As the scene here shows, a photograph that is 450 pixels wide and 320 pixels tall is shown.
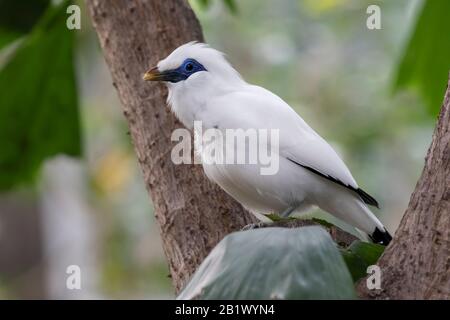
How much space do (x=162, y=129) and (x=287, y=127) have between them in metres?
0.64

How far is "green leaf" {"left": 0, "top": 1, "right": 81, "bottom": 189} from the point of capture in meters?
5.04

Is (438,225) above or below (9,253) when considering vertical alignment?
above

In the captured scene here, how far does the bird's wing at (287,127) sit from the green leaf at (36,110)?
1.76 metres

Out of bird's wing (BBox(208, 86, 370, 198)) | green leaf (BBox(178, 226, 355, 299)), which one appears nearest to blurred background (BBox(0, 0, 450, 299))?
bird's wing (BBox(208, 86, 370, 198))

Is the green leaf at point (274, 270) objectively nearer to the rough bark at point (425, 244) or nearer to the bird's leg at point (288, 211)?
the rough bark at point (425, 244)

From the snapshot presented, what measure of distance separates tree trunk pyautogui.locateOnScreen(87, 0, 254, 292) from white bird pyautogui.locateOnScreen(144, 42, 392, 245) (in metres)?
0.15

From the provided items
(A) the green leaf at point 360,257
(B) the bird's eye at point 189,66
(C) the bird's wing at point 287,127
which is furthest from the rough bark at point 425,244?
(B) the bird's eye at point 189,66

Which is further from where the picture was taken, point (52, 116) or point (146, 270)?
point (146, 270)

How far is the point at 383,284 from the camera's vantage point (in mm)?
2480

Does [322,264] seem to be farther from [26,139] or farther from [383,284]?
[26,139]

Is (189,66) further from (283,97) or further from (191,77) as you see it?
(283,97)

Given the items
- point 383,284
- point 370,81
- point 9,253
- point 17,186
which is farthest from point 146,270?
point 383,284

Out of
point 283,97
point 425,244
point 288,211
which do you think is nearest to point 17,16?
point 288,211
